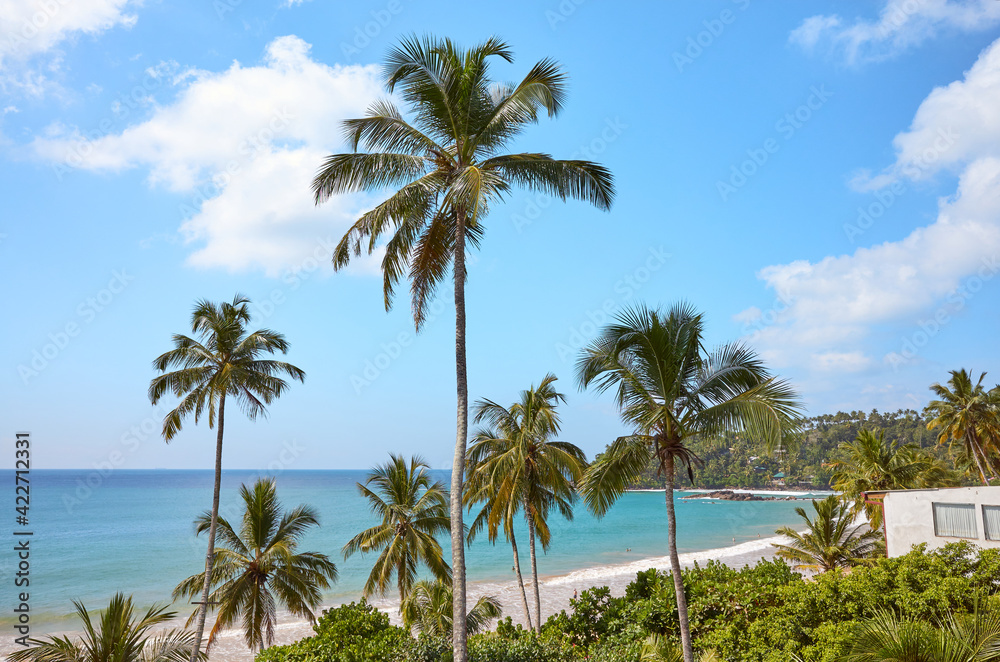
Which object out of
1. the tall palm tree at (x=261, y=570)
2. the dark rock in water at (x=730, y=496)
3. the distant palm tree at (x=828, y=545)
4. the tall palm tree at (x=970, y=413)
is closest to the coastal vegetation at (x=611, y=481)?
the tall palm tree at (x=261, y=570)

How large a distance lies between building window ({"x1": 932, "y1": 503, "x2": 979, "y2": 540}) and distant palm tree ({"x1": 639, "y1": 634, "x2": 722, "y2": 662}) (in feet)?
31.9

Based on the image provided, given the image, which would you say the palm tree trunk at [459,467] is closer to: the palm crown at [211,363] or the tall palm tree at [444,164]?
the tall palm tree at [444,164]

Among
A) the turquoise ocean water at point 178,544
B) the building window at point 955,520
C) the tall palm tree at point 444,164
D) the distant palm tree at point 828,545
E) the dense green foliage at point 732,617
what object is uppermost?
the tall palm tree at point 444,164

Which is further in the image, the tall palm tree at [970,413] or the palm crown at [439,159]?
the tall palm tree at [970,413]

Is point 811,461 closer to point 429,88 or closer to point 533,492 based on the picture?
point 533,492

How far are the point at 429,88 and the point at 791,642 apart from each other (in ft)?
36.8

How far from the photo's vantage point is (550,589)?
39000 millimetres

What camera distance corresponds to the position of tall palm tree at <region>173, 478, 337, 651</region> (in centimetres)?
1842

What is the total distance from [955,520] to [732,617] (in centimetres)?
891

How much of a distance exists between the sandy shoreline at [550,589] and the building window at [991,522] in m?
15.6

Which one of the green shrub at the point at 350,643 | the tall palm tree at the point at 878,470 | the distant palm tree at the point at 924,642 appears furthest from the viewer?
the tall palm tree at the point at 878,470

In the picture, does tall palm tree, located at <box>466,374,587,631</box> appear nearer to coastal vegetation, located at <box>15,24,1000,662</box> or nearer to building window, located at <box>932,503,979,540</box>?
coastal vegetation, located at <box>15,24,1000,662</box>

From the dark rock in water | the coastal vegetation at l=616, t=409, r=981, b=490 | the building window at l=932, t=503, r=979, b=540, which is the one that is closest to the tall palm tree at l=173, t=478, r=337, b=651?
the building window at l=932, t=503, r=979, b=540

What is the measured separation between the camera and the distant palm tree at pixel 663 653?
10.7m
